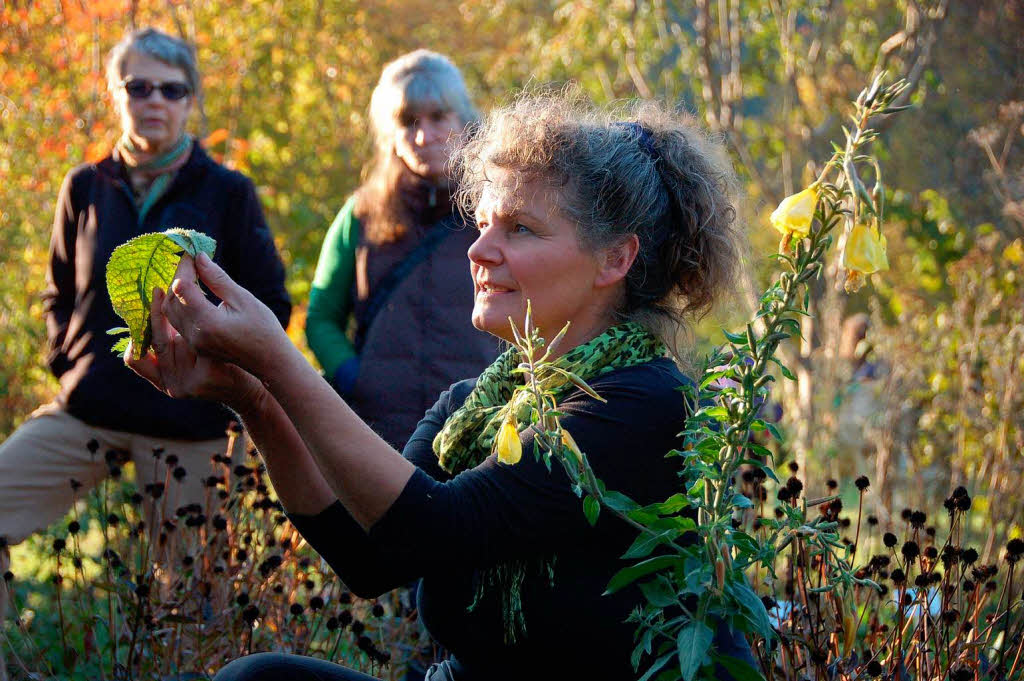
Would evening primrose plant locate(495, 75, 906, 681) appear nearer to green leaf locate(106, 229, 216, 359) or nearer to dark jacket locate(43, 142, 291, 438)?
green leaf locate(106, 229, 216, 359)

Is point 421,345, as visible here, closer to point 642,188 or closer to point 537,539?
point 642,188

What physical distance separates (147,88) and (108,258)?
0.58 m

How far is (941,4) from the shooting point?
19.2 ft

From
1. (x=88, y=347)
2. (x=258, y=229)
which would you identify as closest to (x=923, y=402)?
(x=258, y=229)

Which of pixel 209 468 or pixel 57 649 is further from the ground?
pixel 209 468

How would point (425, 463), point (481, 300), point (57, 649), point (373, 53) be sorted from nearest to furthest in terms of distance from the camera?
point (481, 300)
point (425, 463)
point (57, 649)
point (373, 53)

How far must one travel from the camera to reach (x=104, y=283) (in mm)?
3674

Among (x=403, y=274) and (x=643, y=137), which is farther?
(x=403, y=274)

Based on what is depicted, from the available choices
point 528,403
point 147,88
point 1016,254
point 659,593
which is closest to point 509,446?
point 528,403

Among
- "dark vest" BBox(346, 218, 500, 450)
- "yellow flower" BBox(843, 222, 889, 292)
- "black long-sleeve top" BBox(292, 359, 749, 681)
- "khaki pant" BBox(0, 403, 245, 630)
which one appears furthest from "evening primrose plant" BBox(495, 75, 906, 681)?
"khaki pant" BBox(0, 403, 245, 630)

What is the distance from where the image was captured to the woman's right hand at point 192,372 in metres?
1.81

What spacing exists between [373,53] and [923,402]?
5284mm

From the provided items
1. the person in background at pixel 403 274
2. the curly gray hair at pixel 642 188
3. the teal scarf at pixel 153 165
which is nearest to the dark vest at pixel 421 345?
the person in background at pixel 403 274

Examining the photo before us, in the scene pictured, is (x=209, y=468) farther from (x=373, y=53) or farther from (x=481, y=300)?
(x=373, y=53)
